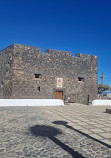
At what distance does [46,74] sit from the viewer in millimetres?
14062

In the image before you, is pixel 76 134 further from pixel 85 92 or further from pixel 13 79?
pixel 85 92

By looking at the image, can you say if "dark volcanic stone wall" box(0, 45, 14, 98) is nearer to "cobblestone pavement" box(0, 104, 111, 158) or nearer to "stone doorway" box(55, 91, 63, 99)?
"stone doorway" box(55, 91, 63, 99)

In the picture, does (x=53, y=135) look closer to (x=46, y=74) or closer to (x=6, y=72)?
(x=46, y=74)

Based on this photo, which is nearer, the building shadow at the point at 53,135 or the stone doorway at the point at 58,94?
the building shadow at the point at 53,135

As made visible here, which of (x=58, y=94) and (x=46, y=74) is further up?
(x=46, y=74)

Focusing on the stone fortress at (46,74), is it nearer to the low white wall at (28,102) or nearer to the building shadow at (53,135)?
the low white wall at (28,102)

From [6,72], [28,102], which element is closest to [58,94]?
[28,102]

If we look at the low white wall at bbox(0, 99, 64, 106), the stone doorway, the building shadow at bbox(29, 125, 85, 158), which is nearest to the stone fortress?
the stone doorway

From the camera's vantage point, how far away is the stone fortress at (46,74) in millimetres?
12930

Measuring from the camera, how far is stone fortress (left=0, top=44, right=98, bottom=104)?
12930 mm

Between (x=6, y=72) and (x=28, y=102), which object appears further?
(x=6, y=72)

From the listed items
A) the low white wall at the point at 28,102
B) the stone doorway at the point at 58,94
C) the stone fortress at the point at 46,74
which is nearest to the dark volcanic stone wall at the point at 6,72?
the stone fortress at the point at 46,74

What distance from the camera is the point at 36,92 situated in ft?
44.5

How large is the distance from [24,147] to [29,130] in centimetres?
119
